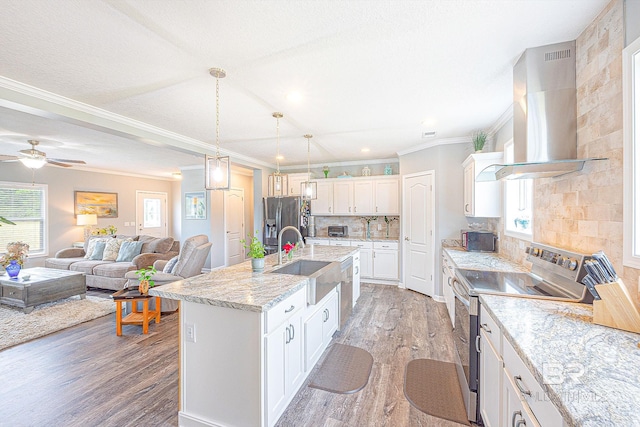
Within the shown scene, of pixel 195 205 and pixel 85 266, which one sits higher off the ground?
pixel 195 205

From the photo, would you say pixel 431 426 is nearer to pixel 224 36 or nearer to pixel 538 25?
pixel 538 25

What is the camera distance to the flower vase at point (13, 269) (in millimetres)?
3910

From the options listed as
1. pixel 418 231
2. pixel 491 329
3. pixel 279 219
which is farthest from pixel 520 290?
pixel 279 219

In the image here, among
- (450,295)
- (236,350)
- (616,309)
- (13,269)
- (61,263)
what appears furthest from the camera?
(61,263)

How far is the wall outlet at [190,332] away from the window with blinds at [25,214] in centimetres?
662

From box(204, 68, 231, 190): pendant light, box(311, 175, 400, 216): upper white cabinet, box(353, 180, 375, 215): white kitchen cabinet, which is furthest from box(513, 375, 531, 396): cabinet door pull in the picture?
box(353, 180, 375, 215): white kitchen cabinet

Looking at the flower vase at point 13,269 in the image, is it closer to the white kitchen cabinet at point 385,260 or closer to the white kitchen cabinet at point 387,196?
the white kitchen cabinet at point 385,260

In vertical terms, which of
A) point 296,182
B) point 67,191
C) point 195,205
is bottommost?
point 195,205

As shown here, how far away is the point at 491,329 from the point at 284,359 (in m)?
1.34

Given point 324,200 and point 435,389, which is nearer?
point 435,389

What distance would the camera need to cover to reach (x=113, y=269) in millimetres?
4742

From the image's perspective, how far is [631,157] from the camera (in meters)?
1.32

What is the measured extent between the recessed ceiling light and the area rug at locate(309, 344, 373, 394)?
265cm

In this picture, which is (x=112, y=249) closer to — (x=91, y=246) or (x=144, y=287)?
(x=91, y=246)
